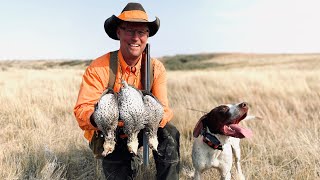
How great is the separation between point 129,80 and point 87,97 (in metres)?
0.48

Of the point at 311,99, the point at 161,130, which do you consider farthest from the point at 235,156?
the point at 311,99

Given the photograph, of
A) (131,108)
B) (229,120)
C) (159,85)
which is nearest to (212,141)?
(229,120)

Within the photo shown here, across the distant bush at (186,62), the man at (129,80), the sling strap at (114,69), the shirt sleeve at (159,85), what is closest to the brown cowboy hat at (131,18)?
the man at (129,80)

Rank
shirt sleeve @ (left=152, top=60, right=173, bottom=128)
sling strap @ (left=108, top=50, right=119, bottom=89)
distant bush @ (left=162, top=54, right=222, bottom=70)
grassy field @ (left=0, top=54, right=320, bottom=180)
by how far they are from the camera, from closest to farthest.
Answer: sling strap @ (left=108, top=50, right=119, bottom=89) → shirt sleeve @ (left=152, top=60, right=173, bottom=128) → grassy field @ (left=0, top=54, right=320, bottom=180) → distant bush @ (left=162, top=54, right=222, bottom=70)

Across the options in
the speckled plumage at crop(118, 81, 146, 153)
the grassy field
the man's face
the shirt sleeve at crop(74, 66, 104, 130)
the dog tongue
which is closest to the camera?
the speckled plumage at crop(118, 81, 146, 153)

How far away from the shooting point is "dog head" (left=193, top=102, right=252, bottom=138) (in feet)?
10.8

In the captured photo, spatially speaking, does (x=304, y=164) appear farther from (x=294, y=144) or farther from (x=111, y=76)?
(x=111, y=76)

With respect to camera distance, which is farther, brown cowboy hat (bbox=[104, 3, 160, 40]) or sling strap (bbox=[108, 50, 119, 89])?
sling strap (bbox=[108, 50, 119, 89])

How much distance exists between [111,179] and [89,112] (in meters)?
1.02

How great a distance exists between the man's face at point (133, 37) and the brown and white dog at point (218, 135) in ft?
2.99

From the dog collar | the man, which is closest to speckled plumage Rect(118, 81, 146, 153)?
the man

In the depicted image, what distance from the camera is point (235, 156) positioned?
428 centimetres

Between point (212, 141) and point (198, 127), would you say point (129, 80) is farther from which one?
point (212, 141)

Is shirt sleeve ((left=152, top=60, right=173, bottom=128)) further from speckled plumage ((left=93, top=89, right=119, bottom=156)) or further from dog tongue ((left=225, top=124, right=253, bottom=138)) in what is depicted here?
speckled plumage ((left=93, top=89, right=119, bottom=156))
